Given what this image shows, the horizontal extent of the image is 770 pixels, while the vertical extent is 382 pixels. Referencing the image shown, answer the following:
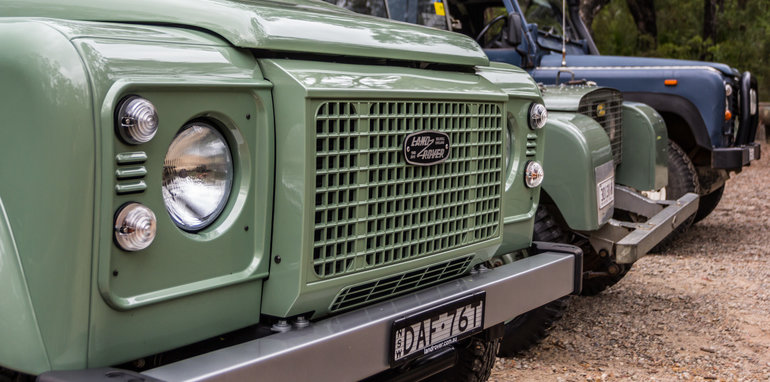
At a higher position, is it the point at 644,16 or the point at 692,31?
the point at 644,16

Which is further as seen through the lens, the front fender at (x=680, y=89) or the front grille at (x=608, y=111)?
the front fender at (x=680, y=89)

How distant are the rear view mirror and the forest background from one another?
8.27 meters

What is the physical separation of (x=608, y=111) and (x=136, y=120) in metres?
4.05

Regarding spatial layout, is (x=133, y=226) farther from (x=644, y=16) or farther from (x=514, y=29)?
(x=644, y=16)

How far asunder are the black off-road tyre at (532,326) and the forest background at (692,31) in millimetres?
11474

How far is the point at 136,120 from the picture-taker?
174 centimetres

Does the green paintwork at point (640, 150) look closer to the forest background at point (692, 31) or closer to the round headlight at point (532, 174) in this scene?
the round headlight at point (532, 174)

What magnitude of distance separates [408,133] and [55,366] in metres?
1.14

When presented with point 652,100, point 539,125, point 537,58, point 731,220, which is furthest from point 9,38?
point 731,220

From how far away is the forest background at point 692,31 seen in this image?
582 inches

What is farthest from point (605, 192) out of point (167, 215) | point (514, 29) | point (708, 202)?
point (708, 202)

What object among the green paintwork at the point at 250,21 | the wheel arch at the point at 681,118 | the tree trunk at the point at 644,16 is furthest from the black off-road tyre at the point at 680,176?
the tree trunk at the point at 644,16

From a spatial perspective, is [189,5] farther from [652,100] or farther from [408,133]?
[652,100]

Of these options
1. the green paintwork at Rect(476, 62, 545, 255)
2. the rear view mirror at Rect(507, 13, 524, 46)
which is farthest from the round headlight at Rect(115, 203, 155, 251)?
the rear view mirror at Rect(507, 13, 524, 46)
